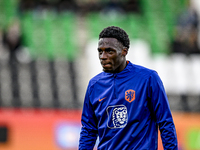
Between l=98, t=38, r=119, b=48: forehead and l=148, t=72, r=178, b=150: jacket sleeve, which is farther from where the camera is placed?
l=98, t=38, r=119, b=48: forehead

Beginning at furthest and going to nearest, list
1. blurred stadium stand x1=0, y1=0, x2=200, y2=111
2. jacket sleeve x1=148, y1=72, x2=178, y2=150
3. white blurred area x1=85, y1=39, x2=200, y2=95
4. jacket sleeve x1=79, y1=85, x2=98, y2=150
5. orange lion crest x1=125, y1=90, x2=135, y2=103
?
white blurred area x1=85, y1=39, x2=200, y2=95
blurred stadium stand x1=0, y1=0, x2=200, y2=111
jacket sleeve x1=79, y1=85, x2=98, y2=150
orange lion crest x1=125, y1=90, x2=135, y2=103
jacket sleeve x1=148, y1=72, x2=178, y2=150

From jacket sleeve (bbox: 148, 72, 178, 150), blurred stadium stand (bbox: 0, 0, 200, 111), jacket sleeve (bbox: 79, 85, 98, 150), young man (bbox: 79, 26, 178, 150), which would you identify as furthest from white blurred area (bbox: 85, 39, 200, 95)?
jacket sleeve (bbox: 148, 72, 178, 150)

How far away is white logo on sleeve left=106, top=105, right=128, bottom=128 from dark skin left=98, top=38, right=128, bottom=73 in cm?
30

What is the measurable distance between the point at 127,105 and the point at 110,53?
1.40ft

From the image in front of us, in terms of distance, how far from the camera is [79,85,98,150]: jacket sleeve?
11.4 feet

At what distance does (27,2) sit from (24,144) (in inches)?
207

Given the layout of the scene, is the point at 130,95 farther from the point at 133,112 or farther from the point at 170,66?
the point at 170,66

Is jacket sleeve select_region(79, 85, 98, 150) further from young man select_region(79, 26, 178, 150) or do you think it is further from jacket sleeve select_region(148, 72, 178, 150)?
jacket sleeve select_region(148, 72, 178, 150)

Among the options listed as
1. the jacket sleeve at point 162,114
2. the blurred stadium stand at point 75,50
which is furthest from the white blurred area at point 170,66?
the jacket sleeve at point 162,114

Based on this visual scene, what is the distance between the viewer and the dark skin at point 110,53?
3.24 metres

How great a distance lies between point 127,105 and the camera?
127 inches

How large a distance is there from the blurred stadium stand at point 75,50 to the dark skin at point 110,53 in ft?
20.5

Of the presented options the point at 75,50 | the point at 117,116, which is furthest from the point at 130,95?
the point at 75,50

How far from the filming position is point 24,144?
828 cm
